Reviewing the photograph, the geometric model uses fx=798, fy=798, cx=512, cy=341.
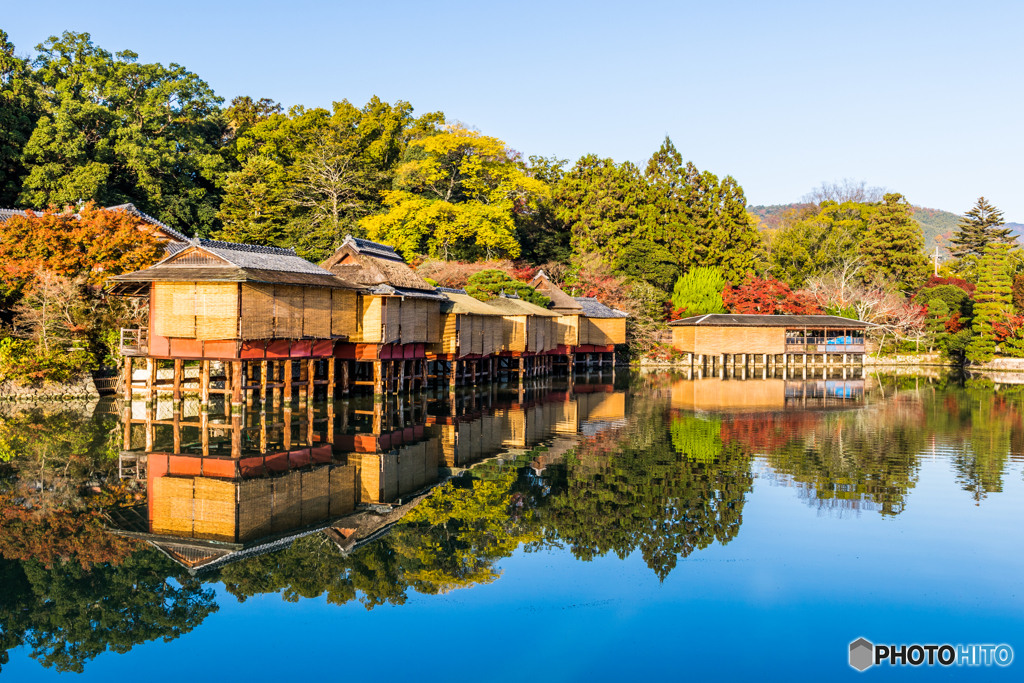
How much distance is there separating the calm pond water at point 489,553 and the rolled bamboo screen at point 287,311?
3483mm

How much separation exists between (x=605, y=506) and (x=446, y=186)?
40291 millimetres

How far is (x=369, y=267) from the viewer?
1099 inches

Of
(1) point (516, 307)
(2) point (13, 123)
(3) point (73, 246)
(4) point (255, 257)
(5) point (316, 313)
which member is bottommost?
(5) point (316, 313)

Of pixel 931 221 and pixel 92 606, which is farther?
pixel 931 221

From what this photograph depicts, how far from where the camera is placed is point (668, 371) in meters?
49.4

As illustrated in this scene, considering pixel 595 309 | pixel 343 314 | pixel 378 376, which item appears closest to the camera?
pixel 343 314

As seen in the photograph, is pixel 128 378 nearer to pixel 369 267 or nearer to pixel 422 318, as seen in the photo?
pixel 369 267

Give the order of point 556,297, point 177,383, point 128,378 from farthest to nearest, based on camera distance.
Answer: point 556,297, point 128,378, point 177,383

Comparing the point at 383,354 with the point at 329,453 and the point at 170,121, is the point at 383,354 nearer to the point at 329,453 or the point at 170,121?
the point at 329,453

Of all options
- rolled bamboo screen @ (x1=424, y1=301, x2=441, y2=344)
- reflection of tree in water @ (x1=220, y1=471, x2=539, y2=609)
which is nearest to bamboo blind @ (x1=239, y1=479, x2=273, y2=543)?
reflection of tree in water @ (x1=220, y1=471, x2=539, y2=609)

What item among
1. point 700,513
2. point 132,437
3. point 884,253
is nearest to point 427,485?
point 700,513

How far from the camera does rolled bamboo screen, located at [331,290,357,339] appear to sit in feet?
83.8

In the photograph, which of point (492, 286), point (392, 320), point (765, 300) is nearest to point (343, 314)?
point (392, 320)

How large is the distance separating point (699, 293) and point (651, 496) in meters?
41.7
